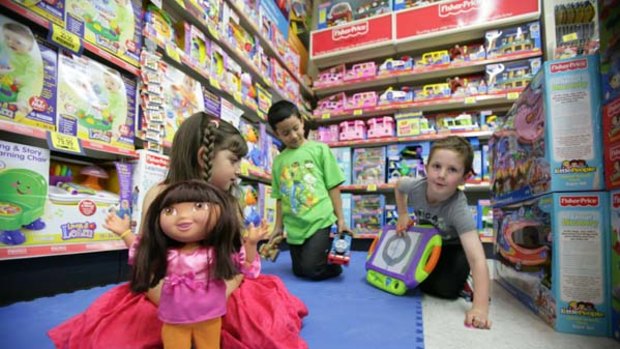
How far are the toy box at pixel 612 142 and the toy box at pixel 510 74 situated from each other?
1978 millimetres

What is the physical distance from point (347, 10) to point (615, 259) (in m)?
3.18

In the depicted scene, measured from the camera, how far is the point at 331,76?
323 cm

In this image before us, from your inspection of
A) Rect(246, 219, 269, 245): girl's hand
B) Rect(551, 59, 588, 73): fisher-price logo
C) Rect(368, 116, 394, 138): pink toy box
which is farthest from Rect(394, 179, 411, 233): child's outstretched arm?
A: Rect(368, 116, 394, 138): pink toy box

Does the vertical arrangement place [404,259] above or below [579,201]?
below

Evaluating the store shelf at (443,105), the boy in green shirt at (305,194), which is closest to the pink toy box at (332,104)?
the store shelf at (443,105)

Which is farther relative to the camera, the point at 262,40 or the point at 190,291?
the point at 262,40

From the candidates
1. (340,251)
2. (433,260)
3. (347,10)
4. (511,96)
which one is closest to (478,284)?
(433,260)

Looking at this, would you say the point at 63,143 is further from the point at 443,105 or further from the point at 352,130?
the point at 443,105

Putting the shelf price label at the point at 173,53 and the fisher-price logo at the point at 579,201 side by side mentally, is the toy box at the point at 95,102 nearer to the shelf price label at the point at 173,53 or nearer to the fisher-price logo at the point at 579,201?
the shelf price label at the point at 173,53

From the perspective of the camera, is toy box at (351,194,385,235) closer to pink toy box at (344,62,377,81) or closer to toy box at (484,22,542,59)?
pink toy box at (344,62,377,81)

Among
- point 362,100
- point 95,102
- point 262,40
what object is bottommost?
point 95,102

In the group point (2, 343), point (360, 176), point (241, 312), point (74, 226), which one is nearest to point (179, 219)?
point (241, 312)

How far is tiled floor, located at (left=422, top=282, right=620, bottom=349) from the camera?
78cm

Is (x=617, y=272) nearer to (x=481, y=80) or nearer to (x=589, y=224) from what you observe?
(x=589, y=224)
